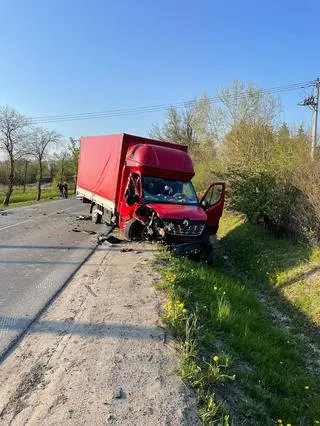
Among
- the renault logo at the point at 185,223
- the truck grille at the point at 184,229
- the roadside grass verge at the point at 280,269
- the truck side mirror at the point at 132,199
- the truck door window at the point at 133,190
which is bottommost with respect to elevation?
the roadside grass verge at the point at 280,269

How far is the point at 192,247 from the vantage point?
1102cm

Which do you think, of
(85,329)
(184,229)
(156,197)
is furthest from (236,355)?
(156,197)

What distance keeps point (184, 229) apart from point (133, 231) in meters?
1.83

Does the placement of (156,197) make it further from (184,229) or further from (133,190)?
(184,229)

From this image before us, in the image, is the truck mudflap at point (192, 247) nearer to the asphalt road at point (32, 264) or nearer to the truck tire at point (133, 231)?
the truck tire at point (133, 231)

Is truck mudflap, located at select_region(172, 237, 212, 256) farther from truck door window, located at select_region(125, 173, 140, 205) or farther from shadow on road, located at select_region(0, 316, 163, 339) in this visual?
shadow on road, located at select_region(0, 316, 163, 339)

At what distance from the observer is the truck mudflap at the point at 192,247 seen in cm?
1073

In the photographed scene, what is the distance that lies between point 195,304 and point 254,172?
29.3ft

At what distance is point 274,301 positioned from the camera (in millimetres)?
9828

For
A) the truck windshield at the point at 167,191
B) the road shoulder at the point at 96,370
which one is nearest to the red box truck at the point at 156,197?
the truck windshield at the point at 167,191

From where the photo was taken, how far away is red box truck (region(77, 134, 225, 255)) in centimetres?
1110

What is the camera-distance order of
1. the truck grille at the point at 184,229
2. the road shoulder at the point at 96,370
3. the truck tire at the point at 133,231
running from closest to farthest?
the road shoulder at the point at 96,370
the truck grille at the point at 184,229
the truck tire at the point at 133,231

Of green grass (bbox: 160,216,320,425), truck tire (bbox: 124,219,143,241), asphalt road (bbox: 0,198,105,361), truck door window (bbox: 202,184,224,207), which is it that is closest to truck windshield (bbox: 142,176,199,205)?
truck door window (bbox: 202,184,224,207)

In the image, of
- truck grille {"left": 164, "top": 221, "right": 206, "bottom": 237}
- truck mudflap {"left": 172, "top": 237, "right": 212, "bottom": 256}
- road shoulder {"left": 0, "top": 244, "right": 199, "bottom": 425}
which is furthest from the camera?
truck grille {"left": 164, "top": 221, "right": 206, "bottom": 237}
